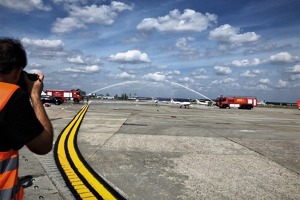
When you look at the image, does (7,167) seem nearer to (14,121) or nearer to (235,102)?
(14,121)

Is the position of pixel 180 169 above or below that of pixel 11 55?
below

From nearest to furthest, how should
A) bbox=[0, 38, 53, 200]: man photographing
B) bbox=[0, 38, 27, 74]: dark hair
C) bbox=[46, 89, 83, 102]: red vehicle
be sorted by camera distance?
bbox=[0, 38, 53, 200]: man photographing
bbox=[0, 38, 27, 74]: dark hair
bbox=[46, 89, 83, 102]: red vehicle

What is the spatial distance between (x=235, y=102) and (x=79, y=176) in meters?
66.7

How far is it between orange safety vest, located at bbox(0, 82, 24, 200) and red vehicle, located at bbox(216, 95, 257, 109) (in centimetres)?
6914

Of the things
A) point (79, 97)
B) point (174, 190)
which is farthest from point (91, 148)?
point (79, 97)

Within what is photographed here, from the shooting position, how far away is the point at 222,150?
990cm

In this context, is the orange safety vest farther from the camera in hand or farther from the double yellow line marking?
the double yellow line marking

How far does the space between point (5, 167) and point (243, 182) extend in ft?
16.8

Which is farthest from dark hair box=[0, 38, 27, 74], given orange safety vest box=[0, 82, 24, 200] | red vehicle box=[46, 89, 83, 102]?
red vehicle box=[46, 89, 83, 102]

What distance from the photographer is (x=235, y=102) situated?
70062 mm

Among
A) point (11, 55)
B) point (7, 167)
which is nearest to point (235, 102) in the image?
point (11, 55)

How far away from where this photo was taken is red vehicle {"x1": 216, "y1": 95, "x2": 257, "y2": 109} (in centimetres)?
6950

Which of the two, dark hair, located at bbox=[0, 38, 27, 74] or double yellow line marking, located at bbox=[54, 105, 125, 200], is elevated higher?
dark hair, located at bbox=[0, 38, 27, 74]

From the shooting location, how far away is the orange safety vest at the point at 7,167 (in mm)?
2090
